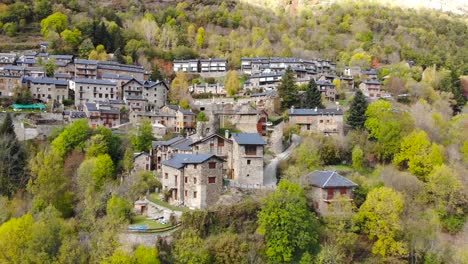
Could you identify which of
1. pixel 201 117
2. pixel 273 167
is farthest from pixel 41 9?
pixel 273 167

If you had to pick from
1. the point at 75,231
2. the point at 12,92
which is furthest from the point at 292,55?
the point at 75,231

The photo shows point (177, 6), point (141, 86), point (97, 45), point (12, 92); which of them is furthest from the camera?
point (177, 6)

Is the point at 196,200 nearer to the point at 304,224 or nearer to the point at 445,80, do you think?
the point at 304,224

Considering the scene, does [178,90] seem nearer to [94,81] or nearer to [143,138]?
[94,81]

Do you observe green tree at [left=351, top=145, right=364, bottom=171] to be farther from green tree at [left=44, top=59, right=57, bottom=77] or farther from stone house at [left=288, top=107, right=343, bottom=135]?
green tree at [left=44, top=59, right=57, bottom=77]

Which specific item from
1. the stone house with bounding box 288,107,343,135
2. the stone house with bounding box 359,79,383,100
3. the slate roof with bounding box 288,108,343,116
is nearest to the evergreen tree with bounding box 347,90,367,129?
the stone house with bounding box 288,107,343,135

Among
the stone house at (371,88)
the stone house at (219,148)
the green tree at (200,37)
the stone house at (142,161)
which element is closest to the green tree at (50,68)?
the stone house at (142,161)
